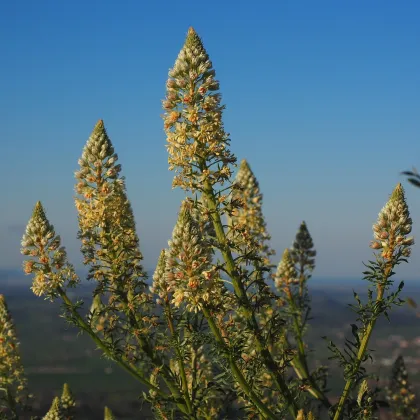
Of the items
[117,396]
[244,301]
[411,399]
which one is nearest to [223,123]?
[244,301]

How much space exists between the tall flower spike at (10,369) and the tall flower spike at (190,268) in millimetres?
5113

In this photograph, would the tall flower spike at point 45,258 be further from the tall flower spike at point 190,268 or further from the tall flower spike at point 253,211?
the tall flower spike at point 253,211

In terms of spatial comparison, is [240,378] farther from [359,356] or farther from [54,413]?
[54,413]

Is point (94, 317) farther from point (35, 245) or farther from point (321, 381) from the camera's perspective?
point (321, 381)

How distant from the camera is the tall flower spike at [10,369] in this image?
10688mm

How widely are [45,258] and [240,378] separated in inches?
125

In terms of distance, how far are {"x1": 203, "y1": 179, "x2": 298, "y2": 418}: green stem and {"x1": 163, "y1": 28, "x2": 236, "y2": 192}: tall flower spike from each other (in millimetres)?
245

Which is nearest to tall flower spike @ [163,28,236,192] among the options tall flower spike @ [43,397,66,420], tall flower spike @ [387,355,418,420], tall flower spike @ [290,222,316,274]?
tall flower spike @ [43,397,66,420]

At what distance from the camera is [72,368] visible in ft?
193

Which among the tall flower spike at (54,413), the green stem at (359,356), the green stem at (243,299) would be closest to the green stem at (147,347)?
the green stem at (243,299)

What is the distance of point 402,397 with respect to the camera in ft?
48.2

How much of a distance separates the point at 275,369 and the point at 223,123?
2863mm

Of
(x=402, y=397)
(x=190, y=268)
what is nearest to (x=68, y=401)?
(x=190, y=268)

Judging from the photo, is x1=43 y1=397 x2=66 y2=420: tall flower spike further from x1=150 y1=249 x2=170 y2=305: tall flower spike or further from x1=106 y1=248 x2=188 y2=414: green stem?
x1=150 y1=249 x2=170 y2=305: tall flower spike
